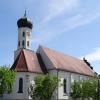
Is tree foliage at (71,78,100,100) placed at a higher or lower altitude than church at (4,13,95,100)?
lower

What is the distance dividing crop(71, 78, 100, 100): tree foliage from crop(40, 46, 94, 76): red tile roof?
12.4 ft

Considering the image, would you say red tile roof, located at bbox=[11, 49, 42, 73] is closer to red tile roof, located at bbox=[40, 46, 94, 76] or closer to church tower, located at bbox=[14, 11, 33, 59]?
red tile roof, located at bbox=[40, 46, 94, 76]

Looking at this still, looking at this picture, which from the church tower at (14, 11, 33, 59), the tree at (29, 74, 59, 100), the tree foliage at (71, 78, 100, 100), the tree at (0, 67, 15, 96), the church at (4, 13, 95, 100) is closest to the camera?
the tree at (0, 67, 15, 96)

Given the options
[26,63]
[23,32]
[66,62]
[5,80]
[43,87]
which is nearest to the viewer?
[5,80]

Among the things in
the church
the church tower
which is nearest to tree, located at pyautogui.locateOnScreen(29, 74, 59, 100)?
the church

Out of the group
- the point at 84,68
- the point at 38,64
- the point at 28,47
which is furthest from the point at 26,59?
the point at 84,68

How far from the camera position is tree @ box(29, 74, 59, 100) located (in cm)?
5147

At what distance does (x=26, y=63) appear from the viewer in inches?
2243

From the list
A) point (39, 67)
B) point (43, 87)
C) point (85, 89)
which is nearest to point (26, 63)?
point (39, 67)

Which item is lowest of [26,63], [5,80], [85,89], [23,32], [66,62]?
[85,89]

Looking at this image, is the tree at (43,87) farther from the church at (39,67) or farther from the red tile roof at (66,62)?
the red tile roof at (66,62)

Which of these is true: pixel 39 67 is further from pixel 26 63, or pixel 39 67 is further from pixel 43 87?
pixel 43 87

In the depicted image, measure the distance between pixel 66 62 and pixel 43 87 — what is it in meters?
17.2

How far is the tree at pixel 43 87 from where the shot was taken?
2026 inches
